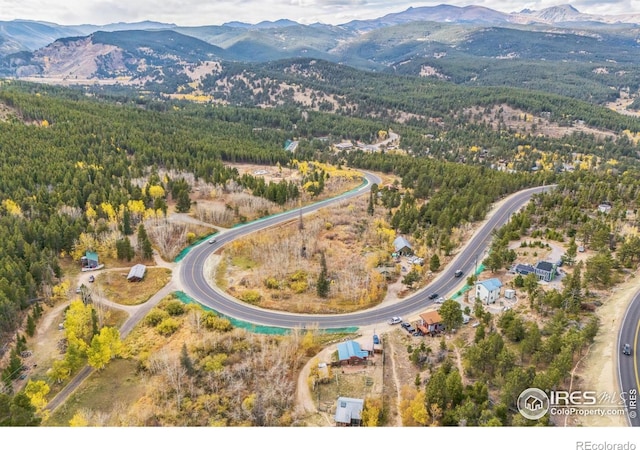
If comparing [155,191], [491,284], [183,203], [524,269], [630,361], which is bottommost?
[630,361]

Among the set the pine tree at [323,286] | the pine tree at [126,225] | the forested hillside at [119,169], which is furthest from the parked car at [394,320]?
the pine tree at [126,225]

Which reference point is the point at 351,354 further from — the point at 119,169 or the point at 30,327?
the point at 119,169

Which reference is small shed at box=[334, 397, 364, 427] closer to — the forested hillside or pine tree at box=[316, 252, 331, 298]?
pine tree at box=[316, 252, 331, 298]

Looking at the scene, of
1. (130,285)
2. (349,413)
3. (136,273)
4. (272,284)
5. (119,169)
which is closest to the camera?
(349,413)

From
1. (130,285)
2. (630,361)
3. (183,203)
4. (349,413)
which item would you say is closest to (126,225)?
(183,203)

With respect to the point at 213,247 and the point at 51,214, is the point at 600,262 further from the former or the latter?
the point at 51,214
